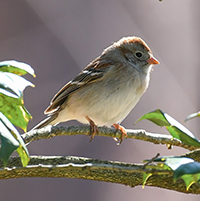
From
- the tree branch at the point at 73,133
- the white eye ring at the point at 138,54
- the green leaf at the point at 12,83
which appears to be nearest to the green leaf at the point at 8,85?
the green leaf at the point at 12,83

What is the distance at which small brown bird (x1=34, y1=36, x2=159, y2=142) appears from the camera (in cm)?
297

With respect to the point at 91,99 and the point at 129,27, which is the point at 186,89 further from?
the point at 91,99

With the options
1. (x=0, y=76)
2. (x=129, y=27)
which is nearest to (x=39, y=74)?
(x=129, y=27)

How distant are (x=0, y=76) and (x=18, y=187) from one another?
11.7ft

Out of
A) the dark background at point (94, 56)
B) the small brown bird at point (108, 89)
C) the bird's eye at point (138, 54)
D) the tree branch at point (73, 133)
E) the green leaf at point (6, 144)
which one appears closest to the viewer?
the green leaf at point (6, 144)

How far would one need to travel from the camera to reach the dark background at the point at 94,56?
15.6ft

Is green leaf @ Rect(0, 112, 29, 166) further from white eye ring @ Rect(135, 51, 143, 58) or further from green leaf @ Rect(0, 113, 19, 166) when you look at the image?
white eye ring @ Rect(135, 51, 143, 58)

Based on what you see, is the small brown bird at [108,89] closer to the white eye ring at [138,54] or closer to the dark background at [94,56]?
the white eye ring at [138,54]

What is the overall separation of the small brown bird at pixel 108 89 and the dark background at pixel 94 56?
5.21ft

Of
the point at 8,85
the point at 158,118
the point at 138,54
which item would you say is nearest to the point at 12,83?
the point at 8,85

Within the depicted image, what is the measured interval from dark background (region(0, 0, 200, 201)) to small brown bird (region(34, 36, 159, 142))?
5.21 ft

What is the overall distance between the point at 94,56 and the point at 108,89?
2.57m

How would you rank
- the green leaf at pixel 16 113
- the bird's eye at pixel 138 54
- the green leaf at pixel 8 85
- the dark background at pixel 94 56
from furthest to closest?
the dark background at pixel 94 56 < the bird's eye at pixel 138 54 < the green leaf at pixel 16 113 < the green leaf at pixel 8 85

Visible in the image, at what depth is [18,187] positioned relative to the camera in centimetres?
461
